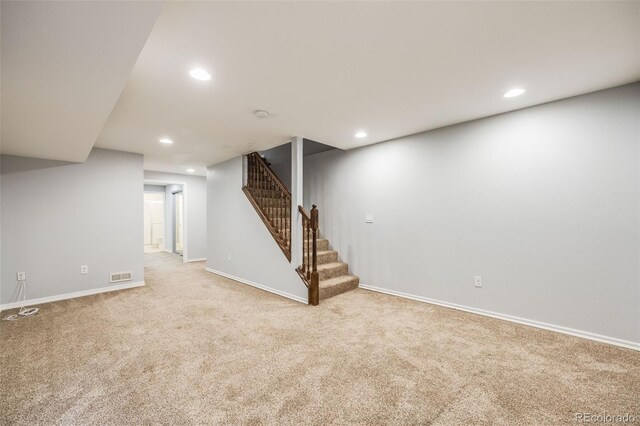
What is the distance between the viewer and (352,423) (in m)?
1.46

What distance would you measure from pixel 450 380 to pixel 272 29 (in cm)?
260

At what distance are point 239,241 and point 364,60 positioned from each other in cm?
385

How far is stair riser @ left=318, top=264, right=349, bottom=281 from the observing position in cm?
400

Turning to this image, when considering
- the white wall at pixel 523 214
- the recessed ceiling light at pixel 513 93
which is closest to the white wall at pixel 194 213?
the white wall at pixel 523 214

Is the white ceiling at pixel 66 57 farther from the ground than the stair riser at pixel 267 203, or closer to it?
farther from the ground

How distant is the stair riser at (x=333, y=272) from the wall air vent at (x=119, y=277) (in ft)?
10.6

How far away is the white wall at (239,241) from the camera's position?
4000mm

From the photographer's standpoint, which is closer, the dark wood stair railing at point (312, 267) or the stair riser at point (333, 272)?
the dark wood stair railing at point (312, 267)

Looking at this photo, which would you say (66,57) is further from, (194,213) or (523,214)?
(194,213)

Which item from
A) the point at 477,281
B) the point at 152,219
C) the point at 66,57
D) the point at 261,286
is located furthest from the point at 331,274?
the point at 152,219

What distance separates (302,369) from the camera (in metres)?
1.98

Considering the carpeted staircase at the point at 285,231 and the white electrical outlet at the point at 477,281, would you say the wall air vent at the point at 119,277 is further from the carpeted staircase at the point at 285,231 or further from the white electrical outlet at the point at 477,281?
the white electrical outlet at the point at 477,281

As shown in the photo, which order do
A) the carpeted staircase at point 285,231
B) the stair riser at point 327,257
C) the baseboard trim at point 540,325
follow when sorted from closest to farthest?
the baseboard trim at point 540,325, the carpeted staircase at point 285,231, the stair riser at point 327,257

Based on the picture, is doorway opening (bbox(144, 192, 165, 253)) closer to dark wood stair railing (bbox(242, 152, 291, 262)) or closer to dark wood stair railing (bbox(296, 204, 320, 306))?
dark wood stair railing (bbox(242, 152, 291, 262))
